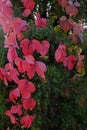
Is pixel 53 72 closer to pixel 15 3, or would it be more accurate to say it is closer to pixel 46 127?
pixel 46 127

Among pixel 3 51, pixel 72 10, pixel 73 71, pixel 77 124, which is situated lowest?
pixel 77 124

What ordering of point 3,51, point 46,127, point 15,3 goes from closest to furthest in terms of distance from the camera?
1. point 3,51
2. point 46,127
3. point 15,3

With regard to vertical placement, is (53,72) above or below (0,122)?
above

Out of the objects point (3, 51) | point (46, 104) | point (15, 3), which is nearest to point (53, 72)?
point (46, 104)

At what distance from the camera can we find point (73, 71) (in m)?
2.27

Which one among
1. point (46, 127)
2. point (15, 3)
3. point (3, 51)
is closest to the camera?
point (3, 51)

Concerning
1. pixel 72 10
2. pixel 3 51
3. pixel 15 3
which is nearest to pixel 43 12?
pixel 15 3

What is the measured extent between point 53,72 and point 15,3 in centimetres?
199

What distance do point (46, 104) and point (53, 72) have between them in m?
0.23

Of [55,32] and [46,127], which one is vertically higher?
[55,32]

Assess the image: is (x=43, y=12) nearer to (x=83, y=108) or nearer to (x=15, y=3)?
(x=15, y=3)

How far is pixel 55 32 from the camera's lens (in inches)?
88.4

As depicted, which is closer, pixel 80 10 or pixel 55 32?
pixel 55 32

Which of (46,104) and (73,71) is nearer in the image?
(46,104)
